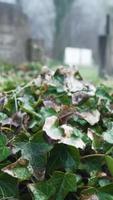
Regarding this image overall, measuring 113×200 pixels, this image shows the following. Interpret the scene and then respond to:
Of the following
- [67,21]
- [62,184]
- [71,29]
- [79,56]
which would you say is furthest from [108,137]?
[79,56]

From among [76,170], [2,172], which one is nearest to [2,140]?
[2,172]

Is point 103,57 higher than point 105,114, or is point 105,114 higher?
point 105,114

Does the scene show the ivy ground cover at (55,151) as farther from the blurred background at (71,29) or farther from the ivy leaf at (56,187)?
the blurred background at (71,29)

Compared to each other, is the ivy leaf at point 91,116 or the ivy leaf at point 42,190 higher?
the ivy leaf at point 91,116

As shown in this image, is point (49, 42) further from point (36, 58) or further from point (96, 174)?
point (96, 174)

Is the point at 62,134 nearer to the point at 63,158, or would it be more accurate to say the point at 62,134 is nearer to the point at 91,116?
the point at 63,158

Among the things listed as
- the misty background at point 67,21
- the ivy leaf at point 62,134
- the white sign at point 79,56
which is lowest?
the white sign at point 79,56

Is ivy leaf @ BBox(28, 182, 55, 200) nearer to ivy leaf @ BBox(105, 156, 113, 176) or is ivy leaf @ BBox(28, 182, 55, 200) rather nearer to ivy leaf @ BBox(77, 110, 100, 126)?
ivy leaf @ BBox(105, 156, 113, 176)

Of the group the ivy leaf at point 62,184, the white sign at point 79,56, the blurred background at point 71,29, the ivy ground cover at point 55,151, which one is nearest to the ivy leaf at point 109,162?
the ivy ground cover at point 55,151

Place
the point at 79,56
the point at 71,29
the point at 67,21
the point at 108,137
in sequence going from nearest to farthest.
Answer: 1. the point at 108,137
2. the point at 67,21
3. the point at 71,29
4. the point at 79,56
